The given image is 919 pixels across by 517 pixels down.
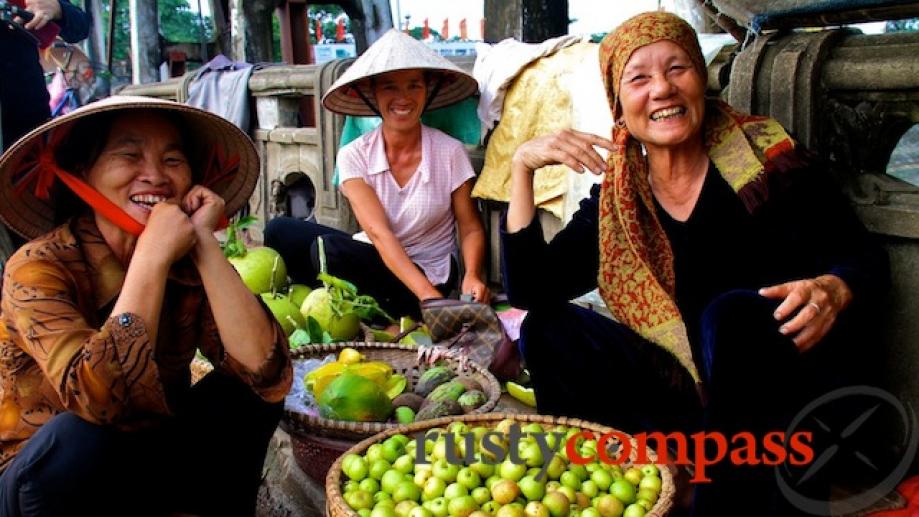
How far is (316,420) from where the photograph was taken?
7.59ft

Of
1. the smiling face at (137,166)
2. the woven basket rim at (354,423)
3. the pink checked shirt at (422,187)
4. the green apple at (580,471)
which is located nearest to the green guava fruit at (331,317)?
the pink checked shirt at (422,187)

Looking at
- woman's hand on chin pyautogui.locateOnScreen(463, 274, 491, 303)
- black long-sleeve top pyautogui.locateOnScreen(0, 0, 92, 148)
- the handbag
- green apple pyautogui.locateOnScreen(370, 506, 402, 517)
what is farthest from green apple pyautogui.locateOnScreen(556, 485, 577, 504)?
black long-sleeve top pyautogui.locateOnScreen(0, 0, 92, 148)

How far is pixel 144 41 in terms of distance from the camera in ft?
38.0

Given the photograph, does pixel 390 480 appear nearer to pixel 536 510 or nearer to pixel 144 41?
pixel 536 510

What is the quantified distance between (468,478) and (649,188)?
103 cm

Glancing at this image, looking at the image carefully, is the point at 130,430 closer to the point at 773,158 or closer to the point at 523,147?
the point at 523,147

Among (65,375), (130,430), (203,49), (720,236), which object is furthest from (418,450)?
(203,49)

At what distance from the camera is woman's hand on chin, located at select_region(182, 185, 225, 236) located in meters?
1.93

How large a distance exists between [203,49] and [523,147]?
11.4 m

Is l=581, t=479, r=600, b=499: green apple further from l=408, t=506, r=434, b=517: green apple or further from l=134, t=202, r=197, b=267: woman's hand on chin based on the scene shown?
l=134, t=202, r=197, b=267: woman's hand on chin

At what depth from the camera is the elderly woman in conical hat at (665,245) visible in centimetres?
211

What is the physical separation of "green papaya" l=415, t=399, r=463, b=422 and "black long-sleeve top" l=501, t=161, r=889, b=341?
367 millimetres

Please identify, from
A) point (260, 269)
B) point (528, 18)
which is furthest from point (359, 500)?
point (528, 18)

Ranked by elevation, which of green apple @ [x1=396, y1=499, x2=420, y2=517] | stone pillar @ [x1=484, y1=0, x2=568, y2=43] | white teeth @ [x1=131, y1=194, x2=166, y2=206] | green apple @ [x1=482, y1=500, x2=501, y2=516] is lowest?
Answer: green apple @ [x1=396, y1=499, x2=420, y2=517]
